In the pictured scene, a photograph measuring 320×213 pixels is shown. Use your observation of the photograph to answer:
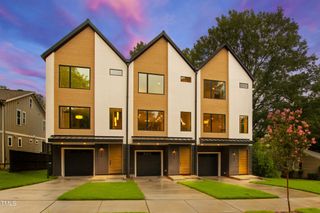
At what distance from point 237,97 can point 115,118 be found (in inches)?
456

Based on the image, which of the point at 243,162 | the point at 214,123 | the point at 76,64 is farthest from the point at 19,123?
the point at 243,162

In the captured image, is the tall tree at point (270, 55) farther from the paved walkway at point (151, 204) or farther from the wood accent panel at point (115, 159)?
the paved walkway at point (151, 204)

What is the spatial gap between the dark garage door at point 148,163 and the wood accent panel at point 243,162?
300 inches

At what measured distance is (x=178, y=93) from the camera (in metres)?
25.0

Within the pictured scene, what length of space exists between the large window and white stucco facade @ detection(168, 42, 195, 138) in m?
6.92

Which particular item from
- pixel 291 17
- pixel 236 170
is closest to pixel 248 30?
pixel 291 17

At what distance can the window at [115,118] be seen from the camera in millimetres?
23281

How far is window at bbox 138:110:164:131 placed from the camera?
24.1 m

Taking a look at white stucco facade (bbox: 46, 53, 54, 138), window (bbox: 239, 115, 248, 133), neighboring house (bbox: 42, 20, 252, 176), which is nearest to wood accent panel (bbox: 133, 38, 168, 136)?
neighboring house (bbox: 42, 20, 252, 176)

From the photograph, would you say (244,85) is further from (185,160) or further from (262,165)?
(185,160)

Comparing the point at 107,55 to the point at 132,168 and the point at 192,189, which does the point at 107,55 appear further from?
the point at 192,189

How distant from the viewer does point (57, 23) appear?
2270cm

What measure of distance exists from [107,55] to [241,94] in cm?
1291

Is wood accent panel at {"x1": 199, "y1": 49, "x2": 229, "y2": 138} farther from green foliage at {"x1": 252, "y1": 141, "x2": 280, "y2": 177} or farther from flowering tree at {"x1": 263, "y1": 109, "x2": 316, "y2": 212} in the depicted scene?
flowering tree at {"x1": 263, "y1": 109, "x2": 316, "y2": 212}
